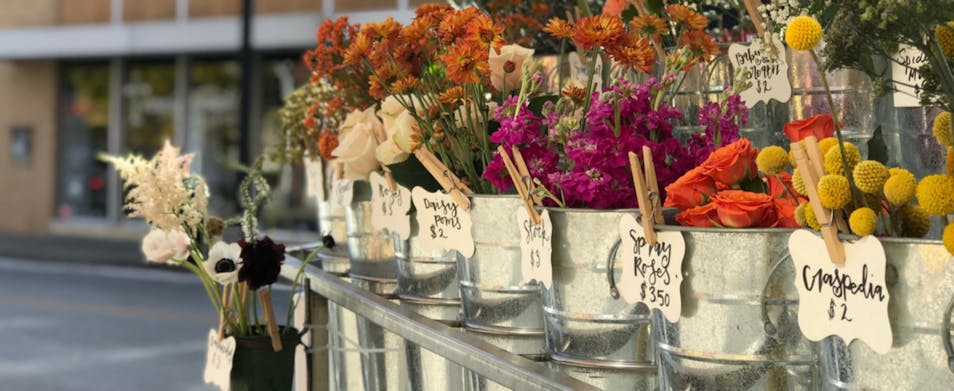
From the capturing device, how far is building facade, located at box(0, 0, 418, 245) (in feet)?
37.9

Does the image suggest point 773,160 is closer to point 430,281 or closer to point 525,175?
point 525,175

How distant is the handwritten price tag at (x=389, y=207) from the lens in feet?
4.46

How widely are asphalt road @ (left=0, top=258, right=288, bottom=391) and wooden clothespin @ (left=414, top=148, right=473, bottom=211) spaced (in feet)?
13.4

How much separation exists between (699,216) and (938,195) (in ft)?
0.66

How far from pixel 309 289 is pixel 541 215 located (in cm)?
68

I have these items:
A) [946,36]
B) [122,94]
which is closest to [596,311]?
[946,36]

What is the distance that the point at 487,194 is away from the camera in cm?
115

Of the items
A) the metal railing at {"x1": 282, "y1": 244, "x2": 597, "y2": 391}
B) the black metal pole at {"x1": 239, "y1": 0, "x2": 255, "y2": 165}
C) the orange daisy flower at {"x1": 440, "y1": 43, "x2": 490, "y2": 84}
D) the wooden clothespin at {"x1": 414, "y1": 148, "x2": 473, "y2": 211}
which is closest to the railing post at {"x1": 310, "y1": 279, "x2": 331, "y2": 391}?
the metal railing at {"x1": 282, "y1": 244, "x2": 597, "y2": 391}

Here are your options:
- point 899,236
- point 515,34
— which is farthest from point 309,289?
point 899,236

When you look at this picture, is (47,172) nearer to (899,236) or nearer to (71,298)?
(71,298)

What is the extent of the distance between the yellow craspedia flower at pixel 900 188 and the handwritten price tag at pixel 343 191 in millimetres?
998

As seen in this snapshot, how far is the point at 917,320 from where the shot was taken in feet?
2.17

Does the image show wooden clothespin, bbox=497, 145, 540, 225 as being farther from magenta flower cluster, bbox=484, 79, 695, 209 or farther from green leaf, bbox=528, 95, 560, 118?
green leaf, bbox=528, 95, 560, 118

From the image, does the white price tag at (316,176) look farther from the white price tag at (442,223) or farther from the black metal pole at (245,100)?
the black metal pole at (245,100)
